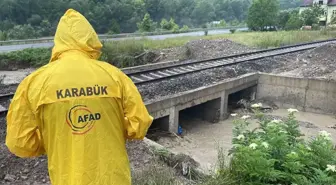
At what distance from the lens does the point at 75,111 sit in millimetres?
2295

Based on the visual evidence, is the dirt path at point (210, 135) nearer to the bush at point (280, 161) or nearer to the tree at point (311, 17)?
the bush at point (280, 161)

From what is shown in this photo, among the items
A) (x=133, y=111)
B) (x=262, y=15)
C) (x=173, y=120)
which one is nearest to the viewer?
(x=133, y=111)

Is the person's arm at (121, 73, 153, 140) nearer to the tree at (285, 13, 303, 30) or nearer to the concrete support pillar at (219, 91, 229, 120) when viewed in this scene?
the concrete support pillar at (219, 91, 229, 120)

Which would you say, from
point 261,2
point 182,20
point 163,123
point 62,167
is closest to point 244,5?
point 182,20

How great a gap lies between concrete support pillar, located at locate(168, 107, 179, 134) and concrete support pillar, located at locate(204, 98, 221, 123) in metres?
2.33

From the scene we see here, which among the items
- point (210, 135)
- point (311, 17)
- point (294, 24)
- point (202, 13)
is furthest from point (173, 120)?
point (202, 13)

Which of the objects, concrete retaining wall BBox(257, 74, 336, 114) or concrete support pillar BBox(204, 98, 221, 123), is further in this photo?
concrete retaining wall BBox(257, 74, 336, 114)

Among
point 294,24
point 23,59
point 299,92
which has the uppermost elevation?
point 294,24

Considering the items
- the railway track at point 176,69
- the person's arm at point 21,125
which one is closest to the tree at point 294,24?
the railway track at point 176,69

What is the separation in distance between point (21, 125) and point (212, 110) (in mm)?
9742

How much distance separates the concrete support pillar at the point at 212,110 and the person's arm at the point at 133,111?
9186mm

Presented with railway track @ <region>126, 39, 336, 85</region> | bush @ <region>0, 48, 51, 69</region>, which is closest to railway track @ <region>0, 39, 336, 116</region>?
railway track @ <region>126, 39, 336, 85</region>

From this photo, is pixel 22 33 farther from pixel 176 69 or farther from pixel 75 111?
pixel 75 111

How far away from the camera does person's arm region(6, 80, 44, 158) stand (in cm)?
229
